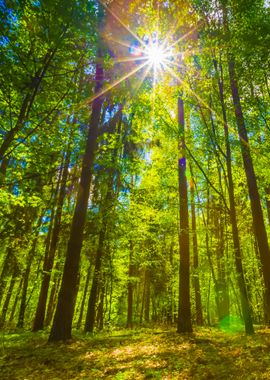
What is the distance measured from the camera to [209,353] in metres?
7.35

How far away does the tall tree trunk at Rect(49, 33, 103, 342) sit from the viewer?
9320 millimetres

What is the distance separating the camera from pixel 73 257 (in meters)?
9.88

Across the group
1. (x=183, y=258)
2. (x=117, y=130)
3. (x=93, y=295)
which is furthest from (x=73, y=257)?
(x=117, y=130)

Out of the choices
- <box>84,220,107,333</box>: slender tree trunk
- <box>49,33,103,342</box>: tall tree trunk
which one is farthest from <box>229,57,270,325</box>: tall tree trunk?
<box>84,220,107,333</box>: slender tree trunk

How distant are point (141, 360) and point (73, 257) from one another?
4.15 meters

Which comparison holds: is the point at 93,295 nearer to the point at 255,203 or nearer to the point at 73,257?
the point at 73,257

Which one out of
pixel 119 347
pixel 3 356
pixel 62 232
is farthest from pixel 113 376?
pixel 62 232

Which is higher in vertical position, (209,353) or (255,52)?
(255,52)

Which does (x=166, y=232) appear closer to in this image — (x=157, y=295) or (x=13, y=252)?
(x=157, y=295)

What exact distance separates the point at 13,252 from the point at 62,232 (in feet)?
12.8

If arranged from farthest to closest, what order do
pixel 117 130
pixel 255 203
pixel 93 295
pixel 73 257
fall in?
1. pixel 117 130
2. pixel 93 295
3. pixel 255 203
4. pixel 73 257

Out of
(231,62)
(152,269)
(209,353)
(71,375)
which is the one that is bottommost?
(71,375)

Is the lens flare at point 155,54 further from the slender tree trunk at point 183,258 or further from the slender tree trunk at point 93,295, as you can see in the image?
the slender tree trunk at point 93,295

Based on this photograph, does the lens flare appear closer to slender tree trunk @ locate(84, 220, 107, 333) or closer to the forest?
the forest
